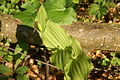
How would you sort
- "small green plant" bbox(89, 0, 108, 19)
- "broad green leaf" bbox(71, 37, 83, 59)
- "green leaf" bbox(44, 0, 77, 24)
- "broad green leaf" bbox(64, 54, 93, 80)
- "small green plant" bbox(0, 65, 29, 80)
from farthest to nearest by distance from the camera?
"small green plant" bbox(89, 0, 108, 19)
"green leaf" bbox(44, 0, 77, 24)
"small green plant" bbox(0, 65, 29, 80)
"broad green leaf" bbox(71, 37, 83, 59)
"broad green leaf" bbox(64, 54, 93, 80)

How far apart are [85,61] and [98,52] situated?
1.66m

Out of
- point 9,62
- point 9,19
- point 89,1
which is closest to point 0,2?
point 9,19

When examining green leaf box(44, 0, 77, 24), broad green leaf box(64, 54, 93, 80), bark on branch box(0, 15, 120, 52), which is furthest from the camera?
bark on branch box(0, 15, 120, 52)

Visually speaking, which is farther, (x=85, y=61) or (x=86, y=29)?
(x=86, y=29)

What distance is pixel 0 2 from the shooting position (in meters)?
3.58

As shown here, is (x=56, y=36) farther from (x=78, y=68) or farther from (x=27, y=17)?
(x=27, y=17)

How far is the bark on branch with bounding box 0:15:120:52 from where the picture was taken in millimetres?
2689

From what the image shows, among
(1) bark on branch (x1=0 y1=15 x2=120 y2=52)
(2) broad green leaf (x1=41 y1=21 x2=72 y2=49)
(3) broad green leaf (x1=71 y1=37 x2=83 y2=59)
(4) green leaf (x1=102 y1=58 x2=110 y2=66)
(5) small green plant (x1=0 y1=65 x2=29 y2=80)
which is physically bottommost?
(4) green leaf (x1=102 y1=58 x2=110 y2=66)

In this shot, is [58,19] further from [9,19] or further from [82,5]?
[82,5]

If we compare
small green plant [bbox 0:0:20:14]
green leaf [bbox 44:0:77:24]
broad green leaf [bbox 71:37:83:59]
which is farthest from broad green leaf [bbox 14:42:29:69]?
broad green leaf [bbox 71:37:83:59]

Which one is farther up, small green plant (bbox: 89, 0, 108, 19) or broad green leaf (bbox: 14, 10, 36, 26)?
broad green leaf (bbox: 14, 10, 36, 26)

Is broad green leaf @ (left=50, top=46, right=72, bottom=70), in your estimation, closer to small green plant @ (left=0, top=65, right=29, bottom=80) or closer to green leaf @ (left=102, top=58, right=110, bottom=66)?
small green plant @ (left=0, top=65, right=29, bottom=80)

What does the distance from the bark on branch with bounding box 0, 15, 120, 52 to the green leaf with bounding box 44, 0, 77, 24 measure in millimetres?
153

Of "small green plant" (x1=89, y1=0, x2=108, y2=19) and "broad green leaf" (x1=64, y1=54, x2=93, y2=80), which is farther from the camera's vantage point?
"small green plant" (x1=89, y1=0, x2=108, y2=19)
